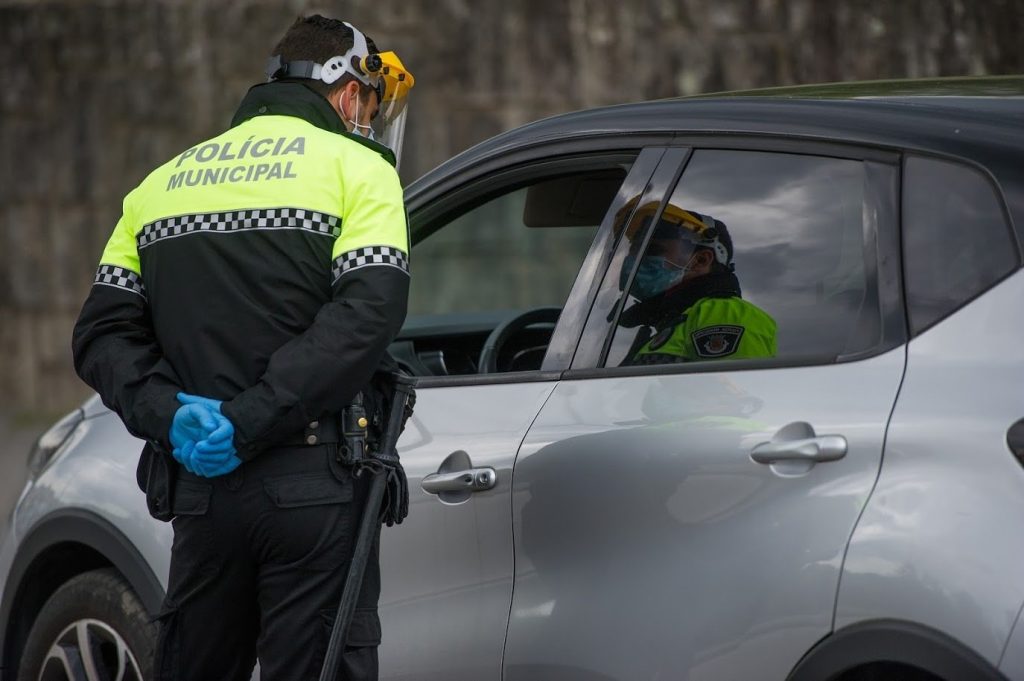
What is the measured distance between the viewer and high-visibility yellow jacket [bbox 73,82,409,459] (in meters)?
2.95

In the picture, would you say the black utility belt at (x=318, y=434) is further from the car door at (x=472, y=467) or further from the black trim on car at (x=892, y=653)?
the black trim on car at (x=892, y=653)

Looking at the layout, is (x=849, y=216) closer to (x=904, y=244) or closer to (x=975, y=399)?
(x=904, y=244)

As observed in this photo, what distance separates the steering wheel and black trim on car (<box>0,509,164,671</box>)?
3.01 ft

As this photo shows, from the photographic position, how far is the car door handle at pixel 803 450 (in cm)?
259

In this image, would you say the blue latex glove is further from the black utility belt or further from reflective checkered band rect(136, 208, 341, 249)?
reflective checkered band rect(136, 208, 341, 249)

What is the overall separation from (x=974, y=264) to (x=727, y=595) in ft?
2.22

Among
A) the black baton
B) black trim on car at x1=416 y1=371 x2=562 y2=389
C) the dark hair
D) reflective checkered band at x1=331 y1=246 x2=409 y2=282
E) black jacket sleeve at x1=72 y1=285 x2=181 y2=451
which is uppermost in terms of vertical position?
the dark hair

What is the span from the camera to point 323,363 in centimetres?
292

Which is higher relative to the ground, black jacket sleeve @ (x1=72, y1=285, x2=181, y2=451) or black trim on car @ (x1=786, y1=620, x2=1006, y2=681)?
black jacket sleeve @ (x1=72, y1=285, x2=181, y2=451)

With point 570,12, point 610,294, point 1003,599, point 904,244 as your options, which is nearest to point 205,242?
point 610,294

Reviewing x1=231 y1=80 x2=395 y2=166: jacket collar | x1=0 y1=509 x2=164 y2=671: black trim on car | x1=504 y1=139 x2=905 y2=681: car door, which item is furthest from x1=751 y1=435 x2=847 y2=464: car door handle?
x1=0 y1=509 x2=164 y2=671: black trim on car

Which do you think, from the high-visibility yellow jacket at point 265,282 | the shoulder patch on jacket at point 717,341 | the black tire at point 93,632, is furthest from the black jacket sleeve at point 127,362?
the shoulder patch on jacket at point 717,341

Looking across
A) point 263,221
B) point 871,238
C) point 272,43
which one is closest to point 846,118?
point 871,238

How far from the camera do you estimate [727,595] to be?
2.70 meters
